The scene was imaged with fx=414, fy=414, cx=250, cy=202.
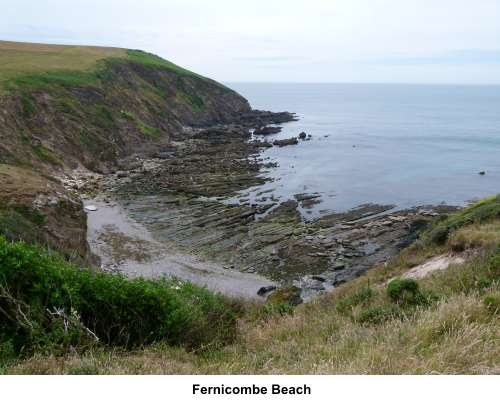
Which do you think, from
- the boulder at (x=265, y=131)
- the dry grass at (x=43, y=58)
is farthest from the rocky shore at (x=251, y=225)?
the boulder at (x=265, y=131)

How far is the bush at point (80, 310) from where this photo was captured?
7.36 m

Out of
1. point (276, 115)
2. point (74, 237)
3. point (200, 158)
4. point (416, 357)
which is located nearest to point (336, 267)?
point (74, 237)

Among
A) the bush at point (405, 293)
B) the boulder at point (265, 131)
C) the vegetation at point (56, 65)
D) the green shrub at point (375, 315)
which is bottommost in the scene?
the green shrub at point (375, 315)

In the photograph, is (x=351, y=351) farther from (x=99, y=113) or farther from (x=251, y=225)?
(x=99, y=113)

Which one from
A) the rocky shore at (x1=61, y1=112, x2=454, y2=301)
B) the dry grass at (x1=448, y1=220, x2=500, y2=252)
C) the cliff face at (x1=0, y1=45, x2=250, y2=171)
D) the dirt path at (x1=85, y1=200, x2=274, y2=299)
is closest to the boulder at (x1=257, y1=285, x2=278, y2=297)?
the rocky shore at (x1=61, y1=112, x2=454, y2=301)

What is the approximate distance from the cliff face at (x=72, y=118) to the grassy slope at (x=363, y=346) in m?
11.6

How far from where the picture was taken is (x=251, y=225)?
31906 millimetres

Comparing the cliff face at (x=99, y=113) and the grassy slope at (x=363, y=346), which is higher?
the cliff face at (x=99, y=113)

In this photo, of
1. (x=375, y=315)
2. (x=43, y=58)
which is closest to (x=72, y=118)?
(x=43, y=58)

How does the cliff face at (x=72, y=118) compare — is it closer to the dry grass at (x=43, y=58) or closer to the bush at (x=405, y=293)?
the dry grass at (x=43, y=58)

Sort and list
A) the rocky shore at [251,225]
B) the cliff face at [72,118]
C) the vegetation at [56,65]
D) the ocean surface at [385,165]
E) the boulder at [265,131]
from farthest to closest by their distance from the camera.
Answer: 1. the boulder at [265,131]
2. the vegetation at [56,65]
3. the ocean surface at [385,165]
4. the rocky shore at [251,225]
5. the cliff face at [72,118]

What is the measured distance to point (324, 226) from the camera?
32.3m

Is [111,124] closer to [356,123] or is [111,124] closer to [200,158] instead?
[200,158]

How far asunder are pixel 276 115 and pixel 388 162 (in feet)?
156
